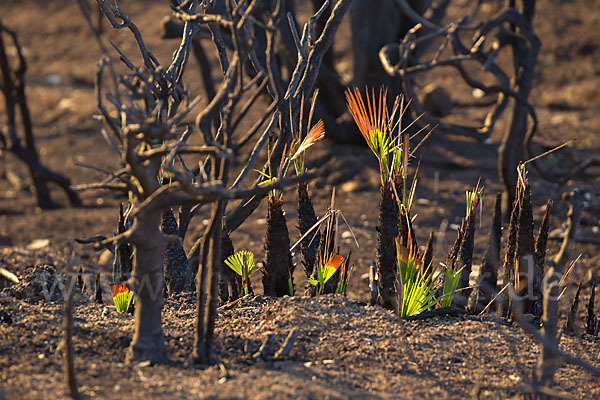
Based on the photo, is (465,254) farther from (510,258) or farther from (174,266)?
(174,266)

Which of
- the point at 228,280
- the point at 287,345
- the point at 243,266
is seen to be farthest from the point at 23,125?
the point at 287,345

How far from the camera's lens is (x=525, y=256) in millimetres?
2670

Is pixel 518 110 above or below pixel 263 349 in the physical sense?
above

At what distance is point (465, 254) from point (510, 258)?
23 cm

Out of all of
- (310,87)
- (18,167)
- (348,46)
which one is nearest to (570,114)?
(348,46)

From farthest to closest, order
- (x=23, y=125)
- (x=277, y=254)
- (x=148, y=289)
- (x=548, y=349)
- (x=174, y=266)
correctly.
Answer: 1. (x=23, y=125)
2. (x=174, y=266)
3. (x=277, y=254)
4. (x=148, y=289)
5. (x=548, y=349)

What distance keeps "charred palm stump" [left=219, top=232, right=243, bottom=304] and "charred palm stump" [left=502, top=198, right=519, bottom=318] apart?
100 centimetres

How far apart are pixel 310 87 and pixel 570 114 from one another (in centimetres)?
491

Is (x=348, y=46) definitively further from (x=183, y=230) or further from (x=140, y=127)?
(x=140, y=127)

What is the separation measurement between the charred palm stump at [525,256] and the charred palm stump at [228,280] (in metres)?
1.06

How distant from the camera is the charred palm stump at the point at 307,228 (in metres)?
2.70

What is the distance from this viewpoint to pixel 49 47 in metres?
10.3

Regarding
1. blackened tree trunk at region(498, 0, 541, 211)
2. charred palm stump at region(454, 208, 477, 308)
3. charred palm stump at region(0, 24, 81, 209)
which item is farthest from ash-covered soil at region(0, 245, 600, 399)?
charred palm stump at region(0, 24, 81, 209)

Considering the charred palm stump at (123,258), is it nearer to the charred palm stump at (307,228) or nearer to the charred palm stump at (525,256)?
the charred palm stump at (307,228)
